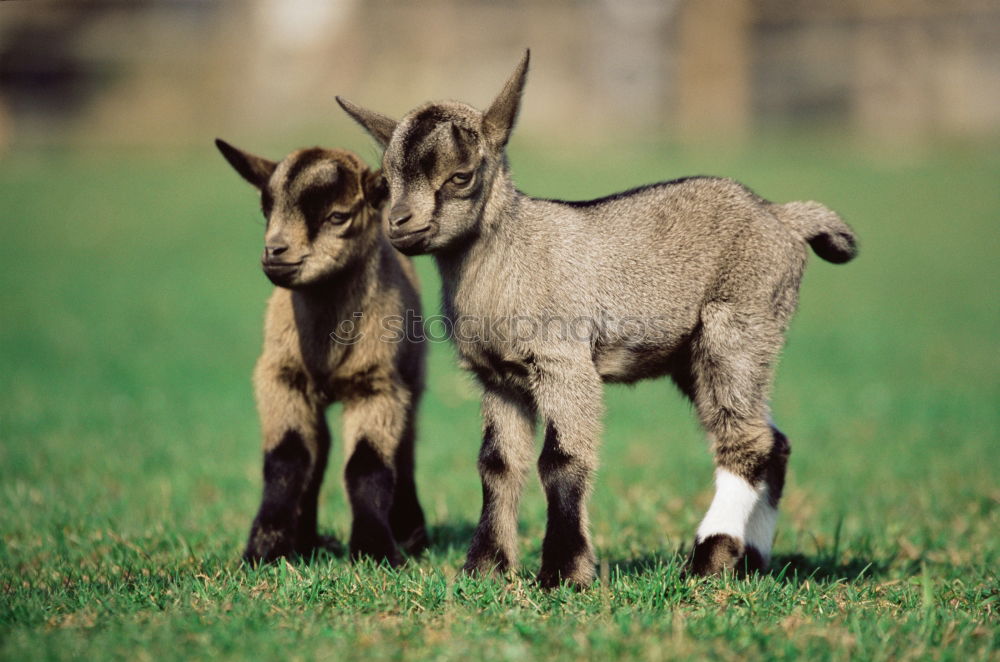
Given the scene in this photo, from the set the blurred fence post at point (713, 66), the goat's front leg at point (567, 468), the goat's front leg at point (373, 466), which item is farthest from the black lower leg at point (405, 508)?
the blurred fence post at point (713, 66)

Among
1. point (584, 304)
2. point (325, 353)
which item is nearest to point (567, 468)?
point (584, 304)

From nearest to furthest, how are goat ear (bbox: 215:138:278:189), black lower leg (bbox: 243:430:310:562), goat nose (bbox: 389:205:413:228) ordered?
goat nose (bbox: 389:205:413:228)
black lower leg (bbox: 243:430:310:562)
goat ear (bbox: 215:138:278:189)

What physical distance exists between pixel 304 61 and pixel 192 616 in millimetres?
29426

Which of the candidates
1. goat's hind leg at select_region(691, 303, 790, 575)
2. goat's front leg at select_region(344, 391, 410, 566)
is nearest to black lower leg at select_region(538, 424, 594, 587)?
goat's hind leg at select_region(691, 303, 790, 575)

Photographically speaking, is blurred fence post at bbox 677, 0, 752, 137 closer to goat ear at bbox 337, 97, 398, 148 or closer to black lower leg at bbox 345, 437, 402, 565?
black lower leg at bbox 345, 437, 402, 565

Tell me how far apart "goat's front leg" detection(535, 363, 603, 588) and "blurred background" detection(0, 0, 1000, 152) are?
25.7m

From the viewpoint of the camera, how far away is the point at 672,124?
105ft

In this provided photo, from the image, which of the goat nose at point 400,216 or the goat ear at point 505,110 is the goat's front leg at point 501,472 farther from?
the goat ear at point 505,110

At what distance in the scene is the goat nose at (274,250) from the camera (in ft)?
19.7

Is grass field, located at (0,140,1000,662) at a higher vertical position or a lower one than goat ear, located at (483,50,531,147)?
lower

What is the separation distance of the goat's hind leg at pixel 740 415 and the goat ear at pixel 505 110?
4.54ft

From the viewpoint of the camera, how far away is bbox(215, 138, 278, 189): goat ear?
21.3ft

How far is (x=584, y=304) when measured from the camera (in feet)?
18.7

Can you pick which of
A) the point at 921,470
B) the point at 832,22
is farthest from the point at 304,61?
the point at 921,470
